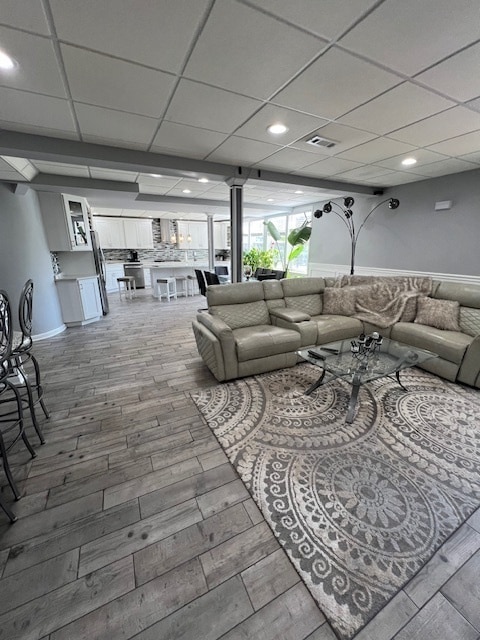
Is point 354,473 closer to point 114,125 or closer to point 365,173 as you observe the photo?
point 114,125

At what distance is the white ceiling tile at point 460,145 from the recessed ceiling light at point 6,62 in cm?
389

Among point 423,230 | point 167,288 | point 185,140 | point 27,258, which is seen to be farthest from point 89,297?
point 423,230

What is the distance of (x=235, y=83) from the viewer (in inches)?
71.6

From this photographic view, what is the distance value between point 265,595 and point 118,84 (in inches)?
121

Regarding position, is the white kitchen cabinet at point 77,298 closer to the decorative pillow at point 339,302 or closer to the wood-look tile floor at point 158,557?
the wood-look tile floor at point 158,557

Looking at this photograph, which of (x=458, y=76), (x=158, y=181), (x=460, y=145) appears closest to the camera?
(x=458, y=76)

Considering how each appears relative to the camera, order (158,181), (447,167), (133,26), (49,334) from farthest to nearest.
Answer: (158,181) → (49,334) → (447,167) → (133,26)

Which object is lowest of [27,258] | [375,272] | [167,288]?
[167,288]

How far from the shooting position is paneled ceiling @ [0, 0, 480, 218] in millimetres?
1299

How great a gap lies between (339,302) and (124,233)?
7688 mm

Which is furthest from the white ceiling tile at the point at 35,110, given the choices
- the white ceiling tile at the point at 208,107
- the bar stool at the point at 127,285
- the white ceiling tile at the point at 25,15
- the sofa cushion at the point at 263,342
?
the bar stool at the point at 127,285

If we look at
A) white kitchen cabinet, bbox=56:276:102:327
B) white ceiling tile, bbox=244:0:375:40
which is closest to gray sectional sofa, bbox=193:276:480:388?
white ceiling tile, bbox=244:0:375:40

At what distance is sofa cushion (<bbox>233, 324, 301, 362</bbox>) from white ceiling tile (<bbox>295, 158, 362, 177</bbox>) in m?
2.43

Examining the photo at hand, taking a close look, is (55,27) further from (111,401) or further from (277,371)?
(277,371)
